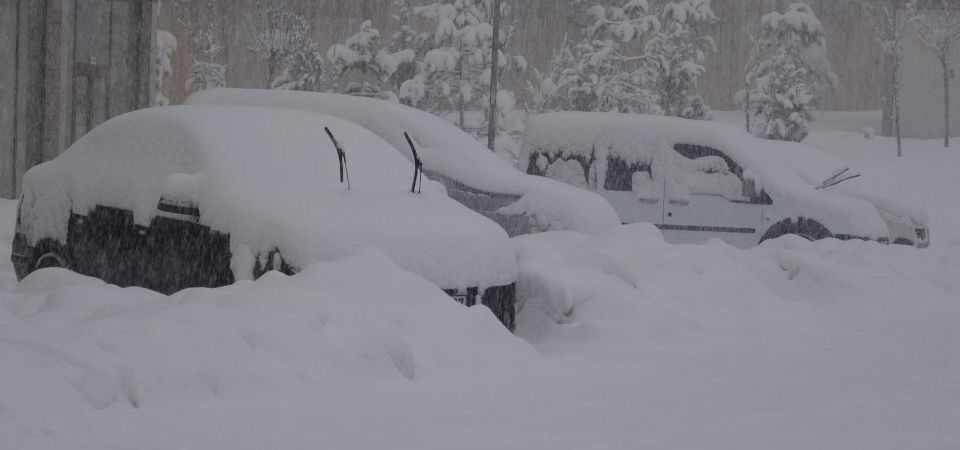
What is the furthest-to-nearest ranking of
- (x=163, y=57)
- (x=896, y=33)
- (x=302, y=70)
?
(x=896, y=33) → (x=302, y=70) → (x=163, y=57)

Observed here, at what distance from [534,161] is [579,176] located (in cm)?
59

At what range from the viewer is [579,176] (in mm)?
13789

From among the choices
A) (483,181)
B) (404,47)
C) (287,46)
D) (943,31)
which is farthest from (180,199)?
(943,31)

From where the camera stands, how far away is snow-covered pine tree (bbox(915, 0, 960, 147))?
150ft

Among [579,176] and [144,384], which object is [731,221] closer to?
[579,176]

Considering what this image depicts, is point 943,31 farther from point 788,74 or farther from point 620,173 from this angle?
point 620,173

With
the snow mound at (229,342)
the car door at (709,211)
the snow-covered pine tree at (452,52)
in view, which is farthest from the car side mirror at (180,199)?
the snow-covered pine tree at (452,52)

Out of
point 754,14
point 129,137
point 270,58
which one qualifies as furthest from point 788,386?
point 754,14

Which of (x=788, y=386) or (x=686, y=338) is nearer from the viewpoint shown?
(x=788, y=386)

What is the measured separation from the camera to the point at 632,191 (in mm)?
13562

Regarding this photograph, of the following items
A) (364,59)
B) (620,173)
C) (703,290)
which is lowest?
(703,290)

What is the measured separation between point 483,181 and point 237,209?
4721mm

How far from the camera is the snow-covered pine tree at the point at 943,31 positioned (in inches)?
1800

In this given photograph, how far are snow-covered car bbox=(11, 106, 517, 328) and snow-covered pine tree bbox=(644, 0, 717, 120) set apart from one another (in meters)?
37.3
